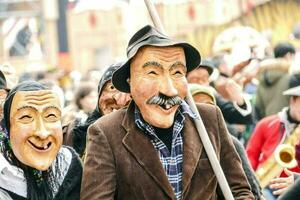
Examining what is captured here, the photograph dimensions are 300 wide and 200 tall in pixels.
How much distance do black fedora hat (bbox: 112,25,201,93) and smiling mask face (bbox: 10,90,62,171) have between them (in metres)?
0.37

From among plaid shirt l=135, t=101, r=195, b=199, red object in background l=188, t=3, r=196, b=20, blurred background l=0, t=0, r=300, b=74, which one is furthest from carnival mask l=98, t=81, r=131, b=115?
red object in background l=188, t=3, r=196, b=20

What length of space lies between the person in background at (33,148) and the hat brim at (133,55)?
1.04 feet

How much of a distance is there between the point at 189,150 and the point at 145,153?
215 millimetres

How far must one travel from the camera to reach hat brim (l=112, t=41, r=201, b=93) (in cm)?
476

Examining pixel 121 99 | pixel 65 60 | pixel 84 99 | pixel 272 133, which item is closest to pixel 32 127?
pixel 121 99

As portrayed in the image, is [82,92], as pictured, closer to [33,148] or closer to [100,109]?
[100,109]

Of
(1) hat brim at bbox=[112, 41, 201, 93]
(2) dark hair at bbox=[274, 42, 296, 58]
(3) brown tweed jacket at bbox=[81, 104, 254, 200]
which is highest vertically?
(1) hat brim at bbox=[112, 41, 201, 93]

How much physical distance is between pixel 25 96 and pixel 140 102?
548 millimetres

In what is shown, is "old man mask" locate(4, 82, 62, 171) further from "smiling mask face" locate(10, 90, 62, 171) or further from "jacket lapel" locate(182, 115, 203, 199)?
"jacket lapel" locate(182, 115, 203, 199)

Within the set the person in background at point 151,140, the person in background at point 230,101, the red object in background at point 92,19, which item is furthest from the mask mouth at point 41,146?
the red object in background at point 92,19

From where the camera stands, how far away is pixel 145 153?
15.4ft

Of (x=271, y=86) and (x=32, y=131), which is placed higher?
(x=32, y=131)

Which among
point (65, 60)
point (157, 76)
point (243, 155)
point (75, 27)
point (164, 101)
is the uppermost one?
point (157, 76)

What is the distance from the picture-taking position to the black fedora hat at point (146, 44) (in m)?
4.76
